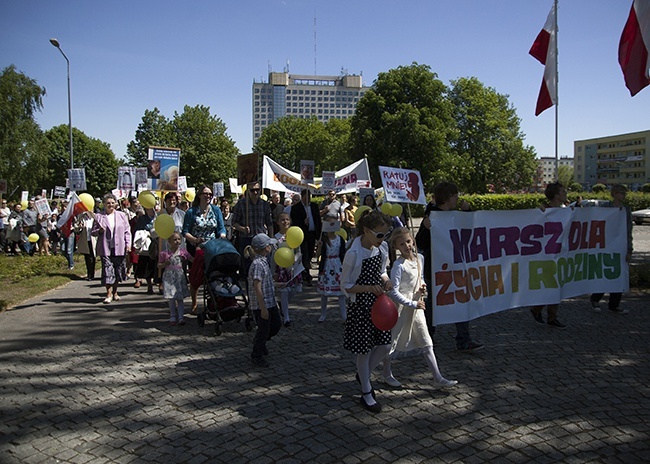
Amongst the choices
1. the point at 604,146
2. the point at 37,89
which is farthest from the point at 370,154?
the point at 604,146

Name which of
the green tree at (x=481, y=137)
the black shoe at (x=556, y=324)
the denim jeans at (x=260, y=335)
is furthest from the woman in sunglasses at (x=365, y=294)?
the green tree at (x=481, y=137)

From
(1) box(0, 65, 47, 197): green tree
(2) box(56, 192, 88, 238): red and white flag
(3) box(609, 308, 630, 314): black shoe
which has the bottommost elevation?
(3) box(609, 308, 630, 314): black shoe

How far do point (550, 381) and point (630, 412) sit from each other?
859mm

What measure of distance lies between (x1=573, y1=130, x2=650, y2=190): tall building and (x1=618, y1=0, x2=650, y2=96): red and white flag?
133m

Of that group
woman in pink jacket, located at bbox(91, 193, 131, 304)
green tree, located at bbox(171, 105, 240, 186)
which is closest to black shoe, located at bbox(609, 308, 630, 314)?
woman in pink jacket, located at bbox(91, 193, 131, 304)

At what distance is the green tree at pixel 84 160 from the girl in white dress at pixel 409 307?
77804 mm

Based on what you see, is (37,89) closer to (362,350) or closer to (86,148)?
(86,148)

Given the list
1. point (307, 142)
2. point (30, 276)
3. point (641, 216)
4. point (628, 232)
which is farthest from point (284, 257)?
point (307, 142)

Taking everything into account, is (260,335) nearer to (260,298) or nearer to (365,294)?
(260,298)

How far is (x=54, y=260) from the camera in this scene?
16094mm

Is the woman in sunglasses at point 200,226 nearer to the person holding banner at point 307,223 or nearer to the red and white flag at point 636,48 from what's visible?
the person holding banner at point 307,223

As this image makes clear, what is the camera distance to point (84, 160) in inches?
3027

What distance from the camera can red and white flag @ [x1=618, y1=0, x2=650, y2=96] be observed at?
823 centimetres

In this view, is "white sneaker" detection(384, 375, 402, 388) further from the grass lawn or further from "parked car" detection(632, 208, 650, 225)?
"parked car" detection(632, 208, 650, 225)
